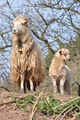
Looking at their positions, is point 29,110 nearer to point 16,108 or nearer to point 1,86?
point 16,108

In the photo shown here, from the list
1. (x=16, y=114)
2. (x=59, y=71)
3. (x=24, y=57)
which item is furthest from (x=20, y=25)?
(x=16, y=114)

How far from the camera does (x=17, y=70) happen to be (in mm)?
8016

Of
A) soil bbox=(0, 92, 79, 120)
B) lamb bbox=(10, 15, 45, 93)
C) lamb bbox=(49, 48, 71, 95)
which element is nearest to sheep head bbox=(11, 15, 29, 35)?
lamb bbox=(10, 15, 45, 93)

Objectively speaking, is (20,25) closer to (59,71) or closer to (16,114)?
(59,71)

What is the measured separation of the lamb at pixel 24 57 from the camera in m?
7.92

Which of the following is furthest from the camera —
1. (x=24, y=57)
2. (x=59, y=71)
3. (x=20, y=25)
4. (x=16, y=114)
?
(x=59, y=71)

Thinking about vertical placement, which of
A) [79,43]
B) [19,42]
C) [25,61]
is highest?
[79,43]

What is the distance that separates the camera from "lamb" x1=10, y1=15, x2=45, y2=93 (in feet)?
26.0

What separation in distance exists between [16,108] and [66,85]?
518cm

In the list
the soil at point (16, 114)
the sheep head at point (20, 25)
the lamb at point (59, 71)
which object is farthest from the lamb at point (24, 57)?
the soil at point (16, 114)

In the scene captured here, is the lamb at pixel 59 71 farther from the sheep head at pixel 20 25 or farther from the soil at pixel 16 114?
the soil at pixel 16 114

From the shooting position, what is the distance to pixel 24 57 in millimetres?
7898

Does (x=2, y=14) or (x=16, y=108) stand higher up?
(x=2, y=14)

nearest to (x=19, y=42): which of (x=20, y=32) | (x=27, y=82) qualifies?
(x=20, y=32)
